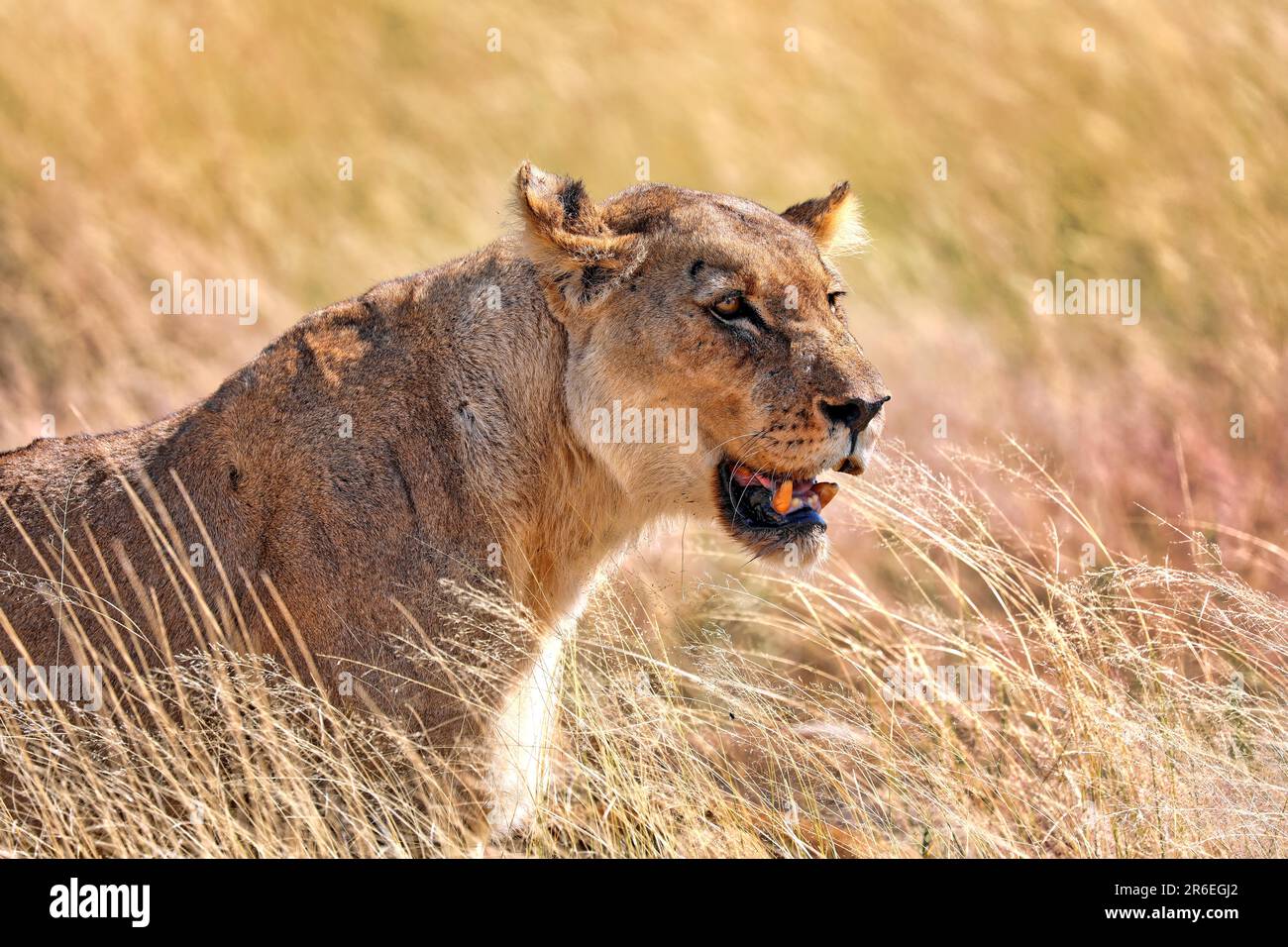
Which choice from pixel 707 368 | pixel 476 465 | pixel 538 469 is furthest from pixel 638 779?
pixel 707 368

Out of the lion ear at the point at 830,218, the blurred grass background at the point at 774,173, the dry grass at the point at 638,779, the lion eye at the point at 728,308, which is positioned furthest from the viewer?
the blurred grass background at the point at 774,173

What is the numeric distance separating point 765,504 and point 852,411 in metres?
0.48

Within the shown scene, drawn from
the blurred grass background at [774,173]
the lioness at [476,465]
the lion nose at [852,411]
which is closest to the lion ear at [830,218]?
the lioness at [476,465]

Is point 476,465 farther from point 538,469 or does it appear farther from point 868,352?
point 868,352

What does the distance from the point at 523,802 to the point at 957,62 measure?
14.5 meters

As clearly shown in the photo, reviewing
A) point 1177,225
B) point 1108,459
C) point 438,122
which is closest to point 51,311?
point 438,122

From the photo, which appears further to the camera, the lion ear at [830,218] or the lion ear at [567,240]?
the lion ear at [830,218]

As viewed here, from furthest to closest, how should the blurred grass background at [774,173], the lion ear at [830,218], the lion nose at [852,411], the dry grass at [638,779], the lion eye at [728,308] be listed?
the blurred grass background at [774,173] → the lion ear at [830,218] → the lion eye at [728,308] → the lion nose at [852,411] → the dry grass at [638,779]

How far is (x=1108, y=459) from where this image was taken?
10.1m

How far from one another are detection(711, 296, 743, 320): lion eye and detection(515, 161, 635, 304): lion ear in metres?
0.38

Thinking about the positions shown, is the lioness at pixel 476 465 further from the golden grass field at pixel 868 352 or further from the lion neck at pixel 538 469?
the golden grass field at pixel 868 352

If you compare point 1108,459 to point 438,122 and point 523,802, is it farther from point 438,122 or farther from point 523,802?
point 438,122

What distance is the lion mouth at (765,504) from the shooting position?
498cm

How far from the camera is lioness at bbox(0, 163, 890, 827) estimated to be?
15.7 ft
